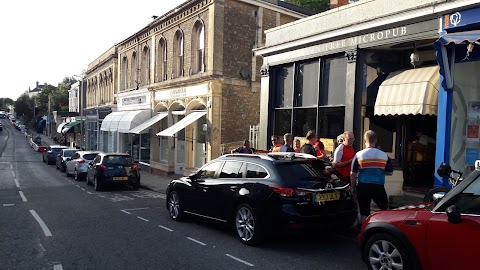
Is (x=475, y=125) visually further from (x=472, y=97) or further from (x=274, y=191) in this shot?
(x=274, y=191)

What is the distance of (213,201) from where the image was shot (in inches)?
304

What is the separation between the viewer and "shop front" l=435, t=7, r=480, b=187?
8.62m

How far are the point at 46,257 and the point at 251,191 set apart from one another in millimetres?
3417

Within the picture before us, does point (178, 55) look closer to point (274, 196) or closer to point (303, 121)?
point (303, 121)

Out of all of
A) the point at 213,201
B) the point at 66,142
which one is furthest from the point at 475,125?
the point at 66,142

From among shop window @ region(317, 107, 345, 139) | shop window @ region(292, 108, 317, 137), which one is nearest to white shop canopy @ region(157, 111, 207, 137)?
shop window @ region(292, 108, 317, 137)

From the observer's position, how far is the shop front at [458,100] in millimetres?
8625

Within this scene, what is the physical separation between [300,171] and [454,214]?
2.98 m

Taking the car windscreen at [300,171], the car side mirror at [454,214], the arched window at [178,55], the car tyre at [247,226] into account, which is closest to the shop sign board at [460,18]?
the car windscreen at [300,171]

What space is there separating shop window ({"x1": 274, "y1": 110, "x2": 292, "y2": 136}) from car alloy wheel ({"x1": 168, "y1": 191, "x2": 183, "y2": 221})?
5.84 meters

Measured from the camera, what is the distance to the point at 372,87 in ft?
36.2

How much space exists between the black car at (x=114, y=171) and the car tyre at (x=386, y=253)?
1190cm

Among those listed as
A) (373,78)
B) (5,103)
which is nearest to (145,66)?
(373,78)

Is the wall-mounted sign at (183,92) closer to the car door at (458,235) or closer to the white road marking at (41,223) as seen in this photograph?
the white road marking at (41,223)
